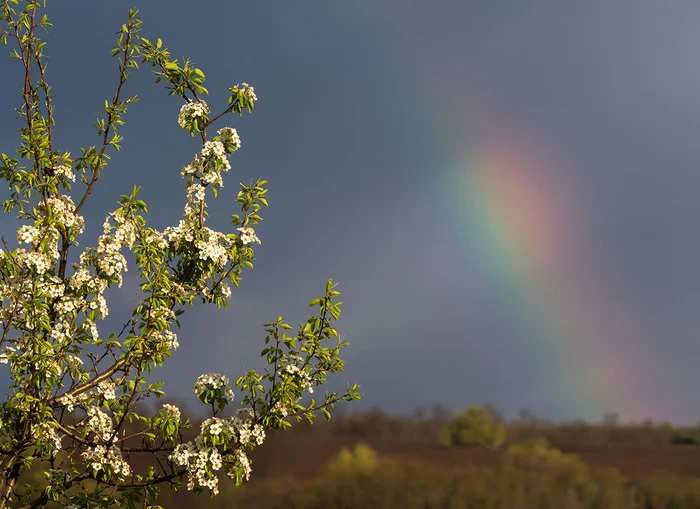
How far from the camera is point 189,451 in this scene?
575cm

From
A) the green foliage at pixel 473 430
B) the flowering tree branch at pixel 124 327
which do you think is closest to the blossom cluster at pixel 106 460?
the flowering tree branch at pixel 124 327

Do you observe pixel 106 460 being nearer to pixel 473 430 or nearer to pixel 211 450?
pixel 211 450

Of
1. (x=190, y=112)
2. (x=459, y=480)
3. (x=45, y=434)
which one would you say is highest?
(x=190, y=112)

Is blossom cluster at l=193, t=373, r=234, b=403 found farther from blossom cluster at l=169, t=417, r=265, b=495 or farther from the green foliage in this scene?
the green foliage

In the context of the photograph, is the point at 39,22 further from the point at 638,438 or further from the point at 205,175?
the point at 638,438

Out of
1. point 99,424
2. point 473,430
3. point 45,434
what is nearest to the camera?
point 45,434

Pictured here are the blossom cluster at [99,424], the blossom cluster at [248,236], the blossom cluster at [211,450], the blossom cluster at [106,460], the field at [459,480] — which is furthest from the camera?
the field at [459,480]

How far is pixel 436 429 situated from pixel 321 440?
2.42 meters

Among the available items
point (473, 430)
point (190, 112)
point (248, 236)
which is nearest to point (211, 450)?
point (248, 236)

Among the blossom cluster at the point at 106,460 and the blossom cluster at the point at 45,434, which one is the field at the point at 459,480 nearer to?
the blossom cluster at the point at 106,460

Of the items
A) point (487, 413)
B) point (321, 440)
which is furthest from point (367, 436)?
point (487, 413)

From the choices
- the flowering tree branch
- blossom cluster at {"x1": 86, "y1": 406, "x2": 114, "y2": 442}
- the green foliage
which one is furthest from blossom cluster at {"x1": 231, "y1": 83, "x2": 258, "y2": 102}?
the green foliage

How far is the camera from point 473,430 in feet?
39.7

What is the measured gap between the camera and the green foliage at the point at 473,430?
12.1 m
